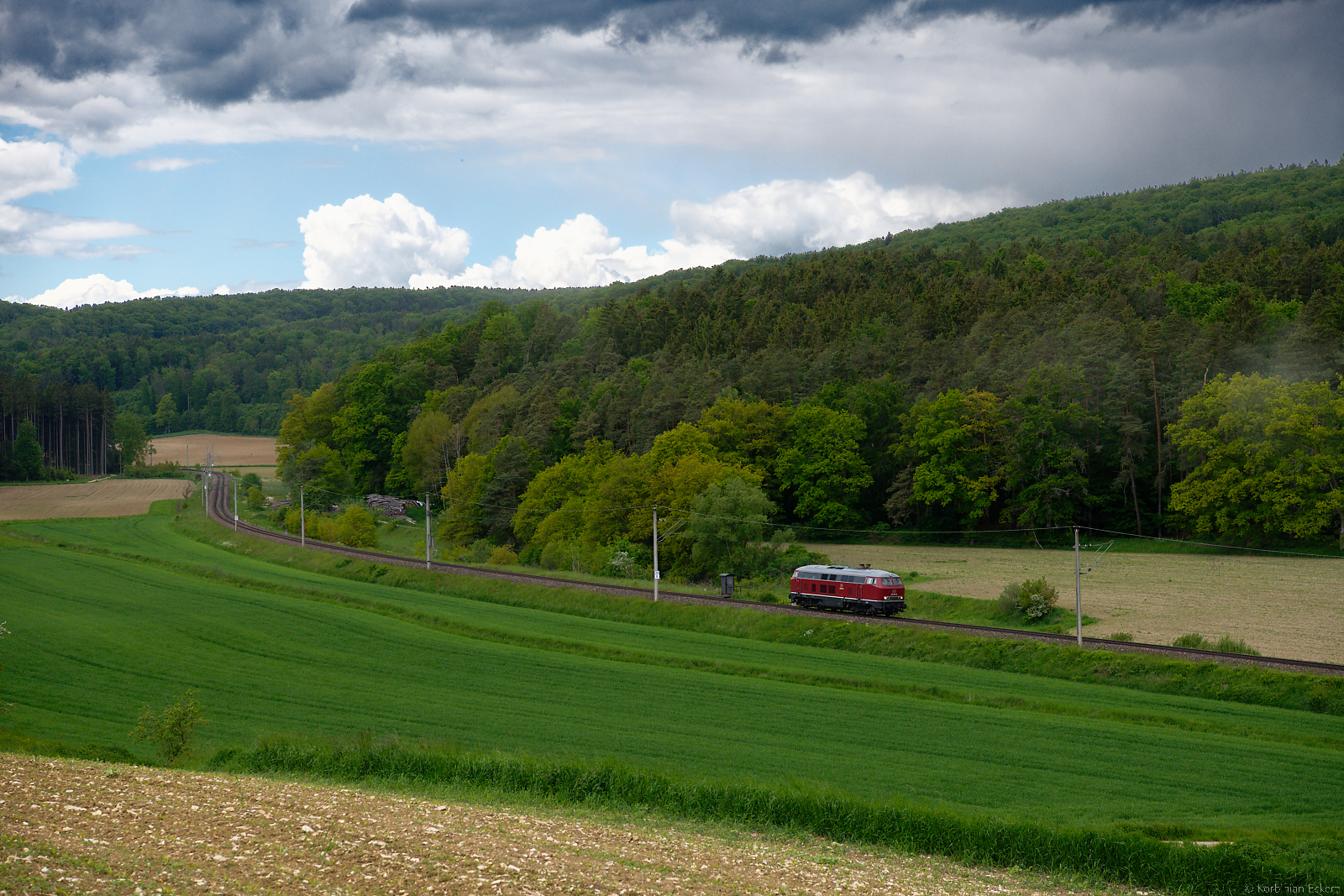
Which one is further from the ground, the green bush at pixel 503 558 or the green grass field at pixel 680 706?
the green grass field at pixel 680 706

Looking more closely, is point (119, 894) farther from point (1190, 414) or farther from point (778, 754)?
point (1190, 414)

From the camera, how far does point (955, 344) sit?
296ft

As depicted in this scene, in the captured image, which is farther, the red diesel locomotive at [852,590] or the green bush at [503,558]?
the green bush at [503,558]

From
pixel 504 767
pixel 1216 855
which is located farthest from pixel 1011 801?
pixel 504 767

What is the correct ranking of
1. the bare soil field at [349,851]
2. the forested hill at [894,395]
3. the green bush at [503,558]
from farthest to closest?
the green bush at [503,558], the forested hill at [894,395], the bare soil field at [349,851]

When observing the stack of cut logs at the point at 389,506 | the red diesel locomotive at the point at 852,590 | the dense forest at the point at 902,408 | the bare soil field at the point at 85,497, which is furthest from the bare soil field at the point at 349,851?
the bare soil field at the point at 85,497

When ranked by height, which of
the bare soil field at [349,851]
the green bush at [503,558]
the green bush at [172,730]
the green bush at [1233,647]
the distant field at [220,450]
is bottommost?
the green bush at [503,558]

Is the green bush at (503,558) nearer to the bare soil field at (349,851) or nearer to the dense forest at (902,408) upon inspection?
the dense forest at (902,408)

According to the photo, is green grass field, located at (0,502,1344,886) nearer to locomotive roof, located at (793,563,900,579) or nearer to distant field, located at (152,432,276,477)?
locomotive roof, located at (793,563,900,579)

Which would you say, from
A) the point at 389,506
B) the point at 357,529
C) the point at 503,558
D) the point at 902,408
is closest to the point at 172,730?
the point at 503,558

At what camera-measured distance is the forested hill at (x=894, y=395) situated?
71250 millimetres

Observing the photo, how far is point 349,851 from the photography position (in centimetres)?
1037

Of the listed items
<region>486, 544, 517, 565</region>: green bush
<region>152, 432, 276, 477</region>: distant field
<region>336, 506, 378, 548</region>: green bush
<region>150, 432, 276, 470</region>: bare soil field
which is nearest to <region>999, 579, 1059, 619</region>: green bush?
<region>486, 544, 517, 565</region>: green bush

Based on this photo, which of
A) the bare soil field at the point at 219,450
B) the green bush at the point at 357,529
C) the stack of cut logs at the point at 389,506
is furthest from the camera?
the bare soil field at the point at 219,450
